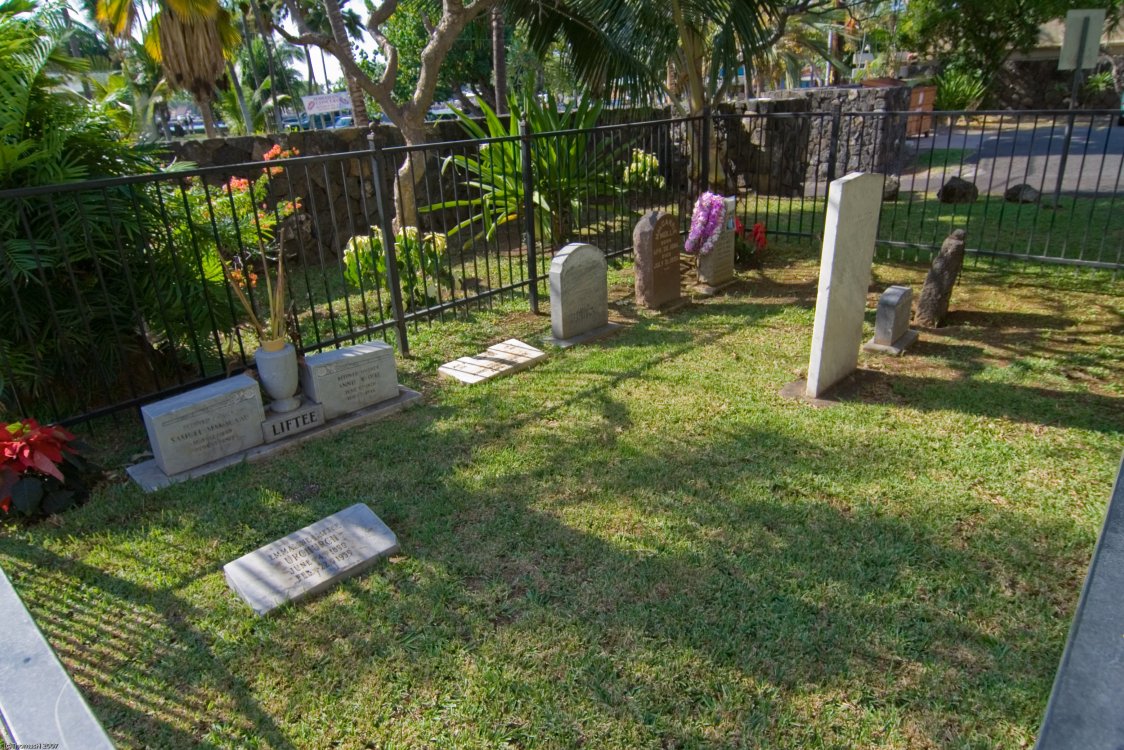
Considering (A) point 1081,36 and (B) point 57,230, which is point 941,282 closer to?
(A) point 1081,36

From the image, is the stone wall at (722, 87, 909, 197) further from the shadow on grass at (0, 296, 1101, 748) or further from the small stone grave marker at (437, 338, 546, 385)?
the shadow on grass at (0, 296, 1101, 748)

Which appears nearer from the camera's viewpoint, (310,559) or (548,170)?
(310,559)

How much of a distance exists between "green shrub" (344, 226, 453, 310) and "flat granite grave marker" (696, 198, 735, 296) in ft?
8.31

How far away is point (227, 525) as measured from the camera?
3389 millimetres

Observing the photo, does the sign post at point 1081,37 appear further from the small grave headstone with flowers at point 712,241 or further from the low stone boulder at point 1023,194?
the small grave headstone with flowers at point 712,241

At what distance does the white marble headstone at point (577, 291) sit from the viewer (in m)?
5.54

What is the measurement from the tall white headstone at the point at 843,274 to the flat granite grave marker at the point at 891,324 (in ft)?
1.98

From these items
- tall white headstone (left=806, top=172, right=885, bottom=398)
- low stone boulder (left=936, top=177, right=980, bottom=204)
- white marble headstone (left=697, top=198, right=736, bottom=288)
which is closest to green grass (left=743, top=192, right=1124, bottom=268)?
low stone boulder (left=936, top=177, right=980, bottom=204)

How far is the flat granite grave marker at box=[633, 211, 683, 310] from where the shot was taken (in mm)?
6273

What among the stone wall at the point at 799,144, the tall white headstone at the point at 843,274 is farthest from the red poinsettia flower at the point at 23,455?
the stone wall at the point at 799,144

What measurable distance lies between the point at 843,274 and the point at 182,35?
12.4 meters

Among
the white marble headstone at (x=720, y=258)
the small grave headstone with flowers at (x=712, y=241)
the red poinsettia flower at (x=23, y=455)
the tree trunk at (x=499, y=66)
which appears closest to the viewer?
the red poinsettia flower at (x=23, y=455)

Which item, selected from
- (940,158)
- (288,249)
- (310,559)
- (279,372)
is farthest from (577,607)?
(940,158)

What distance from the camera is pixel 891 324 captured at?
517 cm
